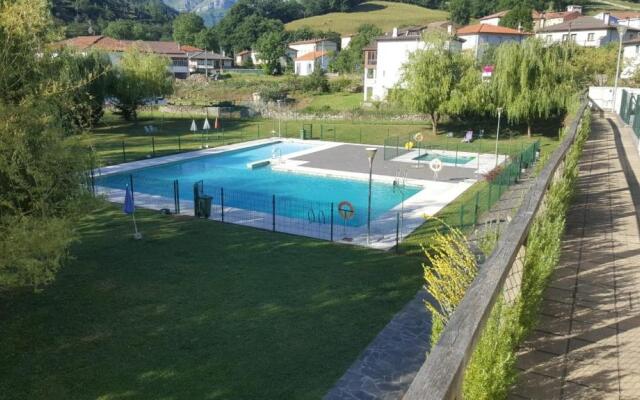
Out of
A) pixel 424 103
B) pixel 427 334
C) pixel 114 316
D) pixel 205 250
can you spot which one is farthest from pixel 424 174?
pixel 114 316

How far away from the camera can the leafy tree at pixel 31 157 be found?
724 centimetres

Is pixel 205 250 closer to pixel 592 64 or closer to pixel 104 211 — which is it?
pixel 104 211

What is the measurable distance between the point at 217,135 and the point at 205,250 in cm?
2706

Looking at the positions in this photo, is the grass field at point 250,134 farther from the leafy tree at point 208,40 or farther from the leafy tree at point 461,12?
the leafy tree at point 461,12

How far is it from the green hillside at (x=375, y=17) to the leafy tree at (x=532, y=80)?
88.9m

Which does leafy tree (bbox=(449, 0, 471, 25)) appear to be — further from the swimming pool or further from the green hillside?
the swimming pool

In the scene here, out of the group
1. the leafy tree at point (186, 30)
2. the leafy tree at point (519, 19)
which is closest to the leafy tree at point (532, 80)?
the leafy tree at point (519, 19)

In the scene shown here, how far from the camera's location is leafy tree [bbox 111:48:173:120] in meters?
42.1

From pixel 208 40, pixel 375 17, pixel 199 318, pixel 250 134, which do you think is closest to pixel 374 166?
pixel 250 134

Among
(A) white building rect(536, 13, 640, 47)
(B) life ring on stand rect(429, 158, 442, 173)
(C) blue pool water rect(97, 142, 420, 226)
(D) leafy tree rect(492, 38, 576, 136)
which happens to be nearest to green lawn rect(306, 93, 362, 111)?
(D) leafy tree rect(492, 38, 576, 136)

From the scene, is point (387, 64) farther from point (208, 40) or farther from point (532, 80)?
point (208, 40)

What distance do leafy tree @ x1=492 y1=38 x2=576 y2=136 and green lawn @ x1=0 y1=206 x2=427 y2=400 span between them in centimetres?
2536

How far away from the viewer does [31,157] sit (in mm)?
7648

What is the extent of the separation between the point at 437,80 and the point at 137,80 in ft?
82.3
